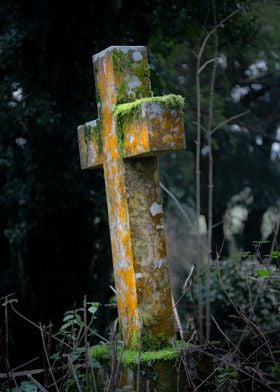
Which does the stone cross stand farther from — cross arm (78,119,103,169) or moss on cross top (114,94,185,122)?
cross arm (78,119,103,169)

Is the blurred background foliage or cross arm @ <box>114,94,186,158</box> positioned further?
the blurred background foliage

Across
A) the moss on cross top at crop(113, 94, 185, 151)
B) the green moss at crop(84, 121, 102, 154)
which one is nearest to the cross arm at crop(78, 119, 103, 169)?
the green moss at crop(84, 121, 102, 154)

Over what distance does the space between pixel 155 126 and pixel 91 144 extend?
83 cm

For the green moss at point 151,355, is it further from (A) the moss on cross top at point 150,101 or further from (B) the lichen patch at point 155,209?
(A) the moss on cross top at point 150,101

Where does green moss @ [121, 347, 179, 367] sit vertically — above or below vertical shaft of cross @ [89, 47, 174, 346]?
below

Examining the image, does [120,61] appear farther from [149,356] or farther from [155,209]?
[149,356]

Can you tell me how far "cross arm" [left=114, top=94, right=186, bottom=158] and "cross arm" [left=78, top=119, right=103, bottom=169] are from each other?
0.49 meters

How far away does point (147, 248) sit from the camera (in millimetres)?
4383

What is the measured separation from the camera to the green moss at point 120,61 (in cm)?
455

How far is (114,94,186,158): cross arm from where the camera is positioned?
4258 millimetres

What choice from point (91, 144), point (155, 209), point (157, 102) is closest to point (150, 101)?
point (157, 102)

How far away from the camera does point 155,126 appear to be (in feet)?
14.0

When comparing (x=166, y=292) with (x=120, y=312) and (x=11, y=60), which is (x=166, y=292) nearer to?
(x=120, y=312)

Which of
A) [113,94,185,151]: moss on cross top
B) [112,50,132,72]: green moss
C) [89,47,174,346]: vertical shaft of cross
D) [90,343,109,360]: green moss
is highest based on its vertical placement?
[112,50,132,72]: green moss
